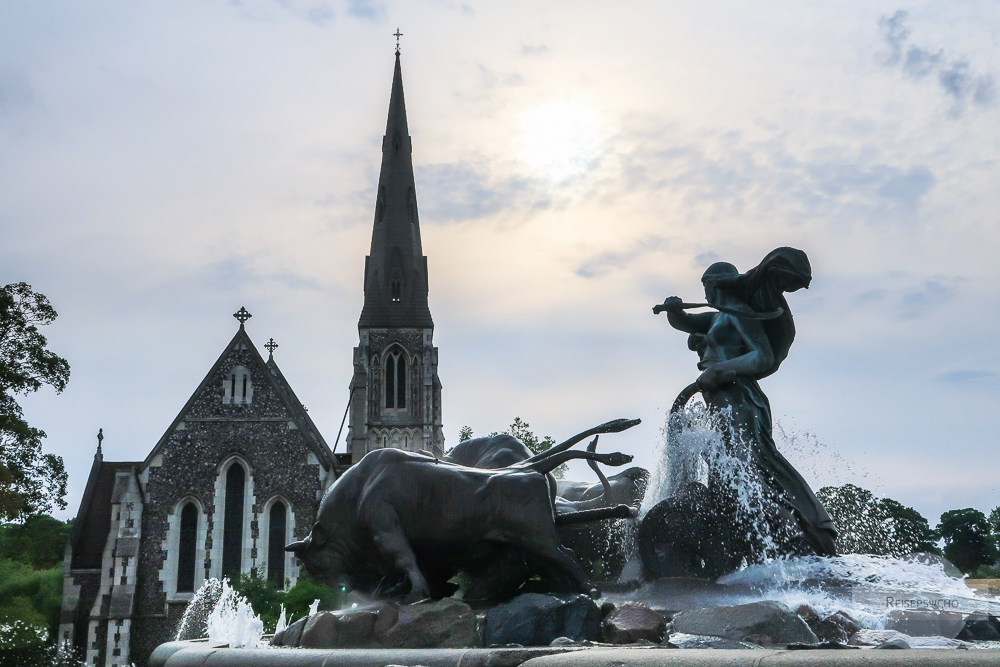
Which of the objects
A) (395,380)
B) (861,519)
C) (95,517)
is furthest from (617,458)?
(395,380)

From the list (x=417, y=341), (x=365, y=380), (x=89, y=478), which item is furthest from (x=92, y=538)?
(x=417, y=341)

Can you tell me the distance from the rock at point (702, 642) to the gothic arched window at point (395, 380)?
5138 centimetres

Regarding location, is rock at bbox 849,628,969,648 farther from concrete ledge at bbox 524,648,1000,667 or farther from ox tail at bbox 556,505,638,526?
ox tail at bbox 556,505,638,526

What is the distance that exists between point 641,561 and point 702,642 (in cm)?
245

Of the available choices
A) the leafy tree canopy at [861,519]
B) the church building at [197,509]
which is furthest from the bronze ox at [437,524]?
the church building at [197,509]

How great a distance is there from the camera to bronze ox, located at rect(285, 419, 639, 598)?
7.50 metres

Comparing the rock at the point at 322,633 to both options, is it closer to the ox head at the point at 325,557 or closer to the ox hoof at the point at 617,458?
the ox head at the point at 325,557

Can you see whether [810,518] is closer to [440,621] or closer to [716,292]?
[716,292]

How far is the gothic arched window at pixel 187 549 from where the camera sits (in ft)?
122

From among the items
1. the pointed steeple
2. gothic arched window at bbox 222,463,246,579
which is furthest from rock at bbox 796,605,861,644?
the pointed steeple

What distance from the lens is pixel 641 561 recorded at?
8875 millimetres

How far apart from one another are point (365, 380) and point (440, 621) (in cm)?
4710

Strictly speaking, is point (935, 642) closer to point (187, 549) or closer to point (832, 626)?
point (832, 626)

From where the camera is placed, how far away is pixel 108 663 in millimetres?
35500
